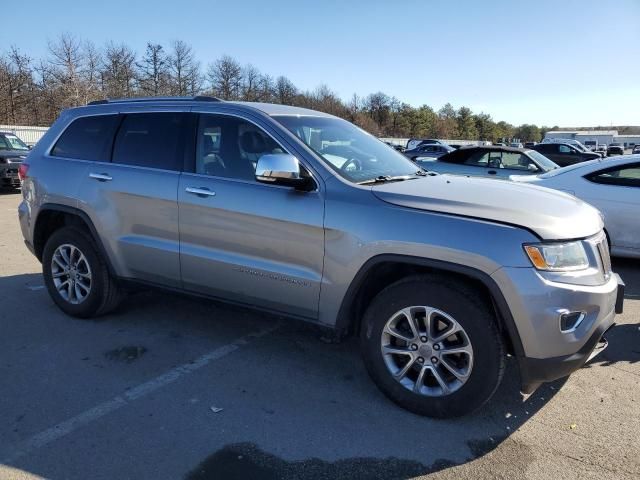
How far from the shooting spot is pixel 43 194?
4785mm

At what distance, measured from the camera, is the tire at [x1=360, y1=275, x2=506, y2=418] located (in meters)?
3.01

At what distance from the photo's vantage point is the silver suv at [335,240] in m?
2.94

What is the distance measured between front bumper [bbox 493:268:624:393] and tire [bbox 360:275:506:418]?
164 millimetres

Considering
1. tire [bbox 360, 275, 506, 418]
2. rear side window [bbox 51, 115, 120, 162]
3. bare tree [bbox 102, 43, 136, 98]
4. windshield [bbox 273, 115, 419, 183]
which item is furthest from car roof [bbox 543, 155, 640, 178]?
bare tree [bbox 102, 43, 136, 98]

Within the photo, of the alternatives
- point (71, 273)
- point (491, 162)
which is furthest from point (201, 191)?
point (491, 162)

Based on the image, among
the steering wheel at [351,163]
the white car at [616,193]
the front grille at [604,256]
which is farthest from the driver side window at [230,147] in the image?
the white car at [616,193]

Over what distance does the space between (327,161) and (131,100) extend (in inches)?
82.7

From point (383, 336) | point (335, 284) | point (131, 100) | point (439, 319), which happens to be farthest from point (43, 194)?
point (439, 319)

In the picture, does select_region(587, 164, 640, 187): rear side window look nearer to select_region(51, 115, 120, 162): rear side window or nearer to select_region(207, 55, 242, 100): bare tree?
select_region(51, 115, 120, 162): rear side window

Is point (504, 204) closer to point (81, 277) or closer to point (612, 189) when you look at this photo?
point (81, 277)

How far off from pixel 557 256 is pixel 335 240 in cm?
129

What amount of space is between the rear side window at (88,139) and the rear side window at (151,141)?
0.39 feet

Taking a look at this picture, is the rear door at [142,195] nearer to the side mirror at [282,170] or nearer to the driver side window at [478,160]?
the side mirror at [282,170]

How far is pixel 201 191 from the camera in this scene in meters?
3.89
